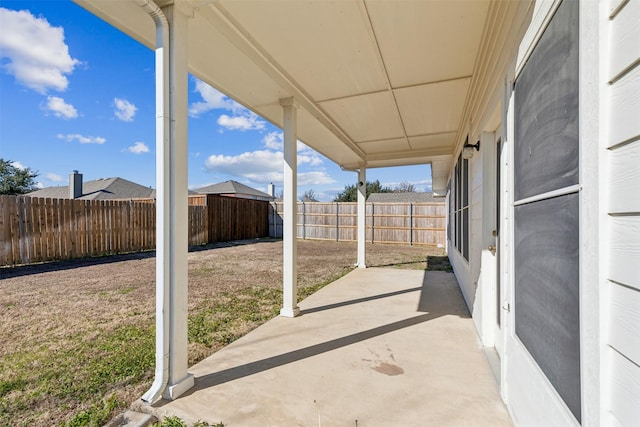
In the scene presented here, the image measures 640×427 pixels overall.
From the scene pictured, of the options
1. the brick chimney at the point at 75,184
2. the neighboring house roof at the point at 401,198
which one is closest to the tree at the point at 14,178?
the brick chimney at the point at 75,184

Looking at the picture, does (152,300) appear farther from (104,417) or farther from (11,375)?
(104,417)

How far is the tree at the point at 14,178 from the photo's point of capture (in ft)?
64.7

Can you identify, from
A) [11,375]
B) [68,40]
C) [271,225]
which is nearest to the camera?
[11,375]

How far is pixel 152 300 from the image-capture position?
433cm

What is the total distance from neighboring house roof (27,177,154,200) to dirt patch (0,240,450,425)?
16.6m

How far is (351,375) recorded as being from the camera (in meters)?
2.26

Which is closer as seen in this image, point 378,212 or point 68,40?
point 68,40

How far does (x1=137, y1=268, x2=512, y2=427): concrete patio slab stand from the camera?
1.81m

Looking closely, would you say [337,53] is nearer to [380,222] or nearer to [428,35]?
[428,35]
